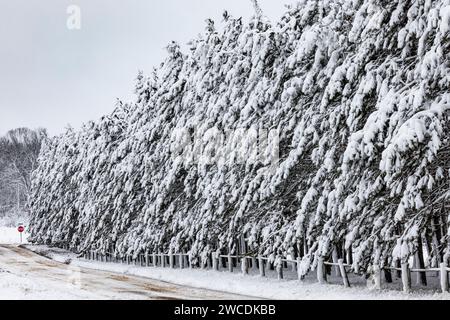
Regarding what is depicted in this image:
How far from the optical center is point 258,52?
2181 centimetres

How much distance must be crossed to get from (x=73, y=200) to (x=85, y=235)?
278 inches

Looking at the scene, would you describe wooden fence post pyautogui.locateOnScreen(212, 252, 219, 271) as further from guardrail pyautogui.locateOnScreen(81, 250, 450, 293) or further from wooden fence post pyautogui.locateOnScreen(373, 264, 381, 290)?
wooden fence post pyautogui.locateOnScreen(373, 264, 381, 290)

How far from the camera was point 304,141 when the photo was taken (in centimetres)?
1892

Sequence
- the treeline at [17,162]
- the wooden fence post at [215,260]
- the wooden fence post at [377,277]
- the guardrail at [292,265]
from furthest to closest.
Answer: the treeline at [17,162] < the wooden fence post at [215,260] < the wooden fence post at [377,277] < the guardrail at [292,265]

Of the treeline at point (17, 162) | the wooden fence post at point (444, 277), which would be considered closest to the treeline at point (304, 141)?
the wooden fence post at point (444, 277)

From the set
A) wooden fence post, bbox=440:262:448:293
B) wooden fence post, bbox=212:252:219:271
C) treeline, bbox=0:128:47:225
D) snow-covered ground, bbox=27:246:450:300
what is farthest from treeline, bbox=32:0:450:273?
treeline, bbox=0:128:47:225

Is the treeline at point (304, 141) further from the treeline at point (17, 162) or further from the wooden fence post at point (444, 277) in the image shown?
the treeline at point (17, 162)

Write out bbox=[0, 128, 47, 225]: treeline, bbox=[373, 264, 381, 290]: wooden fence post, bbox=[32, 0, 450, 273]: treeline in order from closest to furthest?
bbox=[32, 0, 450, 273]: treeline
bbox=[373, 264, 381, 290]: wooden fence post
bbox=[0, 128, 47, 225]: treeline

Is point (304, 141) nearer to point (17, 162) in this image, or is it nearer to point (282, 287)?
point (282, 287)

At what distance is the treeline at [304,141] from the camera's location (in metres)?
14.2

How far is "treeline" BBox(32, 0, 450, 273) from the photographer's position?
14.2 metres
